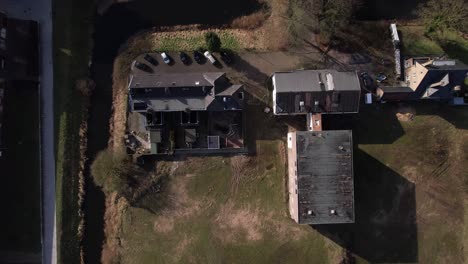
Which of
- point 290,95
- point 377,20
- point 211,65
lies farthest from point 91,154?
point 377,20

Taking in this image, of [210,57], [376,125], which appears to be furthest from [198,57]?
[376,125]

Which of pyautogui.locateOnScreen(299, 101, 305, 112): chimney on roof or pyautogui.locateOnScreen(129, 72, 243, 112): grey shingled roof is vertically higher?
pyautogui.locateOnScreen(129, 72, 243, 112): grey shingled roof

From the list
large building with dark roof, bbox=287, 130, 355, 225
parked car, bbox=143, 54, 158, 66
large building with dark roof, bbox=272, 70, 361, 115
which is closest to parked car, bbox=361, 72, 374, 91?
large building with dark roof, bbox=272, 70, 361, 115

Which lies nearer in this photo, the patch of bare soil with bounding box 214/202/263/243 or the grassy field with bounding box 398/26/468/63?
the patch of bare soil with bounding box 214/202/263/243

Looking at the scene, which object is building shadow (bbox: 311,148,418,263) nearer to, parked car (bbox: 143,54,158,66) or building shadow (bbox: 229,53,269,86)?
building shadow (bbox: 229,53,269,86)

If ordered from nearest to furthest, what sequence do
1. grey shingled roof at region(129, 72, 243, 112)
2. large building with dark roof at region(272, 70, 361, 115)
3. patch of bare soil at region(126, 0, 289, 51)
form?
large building with dark roof at region(272, 70, 361, 115)
grey shingled roof at region(129, 72, 243, 112)
patch of bare soil at region(126, 0, 289, 51)

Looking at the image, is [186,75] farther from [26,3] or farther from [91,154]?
[26,3]
